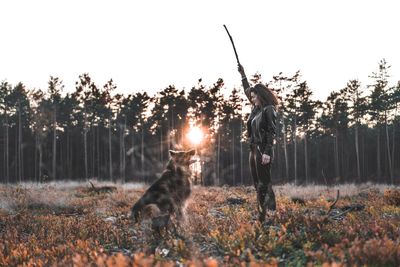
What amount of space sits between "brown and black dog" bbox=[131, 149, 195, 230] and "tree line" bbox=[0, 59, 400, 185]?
33508mm

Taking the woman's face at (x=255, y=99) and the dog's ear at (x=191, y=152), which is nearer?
the woman's face at (x=255, y=99)

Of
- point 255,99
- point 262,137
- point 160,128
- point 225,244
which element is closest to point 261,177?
point 262,137

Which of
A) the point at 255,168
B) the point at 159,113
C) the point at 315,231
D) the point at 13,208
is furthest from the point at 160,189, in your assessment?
the point at 159,113

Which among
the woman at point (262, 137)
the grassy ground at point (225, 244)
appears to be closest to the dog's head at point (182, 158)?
the grassy ground at point (225, 244)

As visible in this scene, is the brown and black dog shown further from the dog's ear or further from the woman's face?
the woman's face

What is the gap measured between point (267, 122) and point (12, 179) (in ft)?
182

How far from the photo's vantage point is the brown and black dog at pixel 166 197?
6.14 meters

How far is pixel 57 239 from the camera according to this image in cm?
631

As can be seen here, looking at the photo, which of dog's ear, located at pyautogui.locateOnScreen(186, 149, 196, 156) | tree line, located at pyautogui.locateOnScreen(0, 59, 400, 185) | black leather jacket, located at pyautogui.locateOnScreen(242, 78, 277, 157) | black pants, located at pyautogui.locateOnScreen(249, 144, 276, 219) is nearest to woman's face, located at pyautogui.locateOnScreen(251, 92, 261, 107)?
black leather jacket, located at pyautogui.locateOnScreen(242, 78, 277, 157)

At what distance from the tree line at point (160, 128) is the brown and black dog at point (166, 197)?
110 feet

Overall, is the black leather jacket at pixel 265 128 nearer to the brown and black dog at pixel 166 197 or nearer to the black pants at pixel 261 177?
the black pants at pixel 261 177

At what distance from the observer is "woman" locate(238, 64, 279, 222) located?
21.3ft

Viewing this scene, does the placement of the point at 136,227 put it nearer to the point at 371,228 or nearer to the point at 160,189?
the point at 160,189

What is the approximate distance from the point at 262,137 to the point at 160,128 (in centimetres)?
4652
